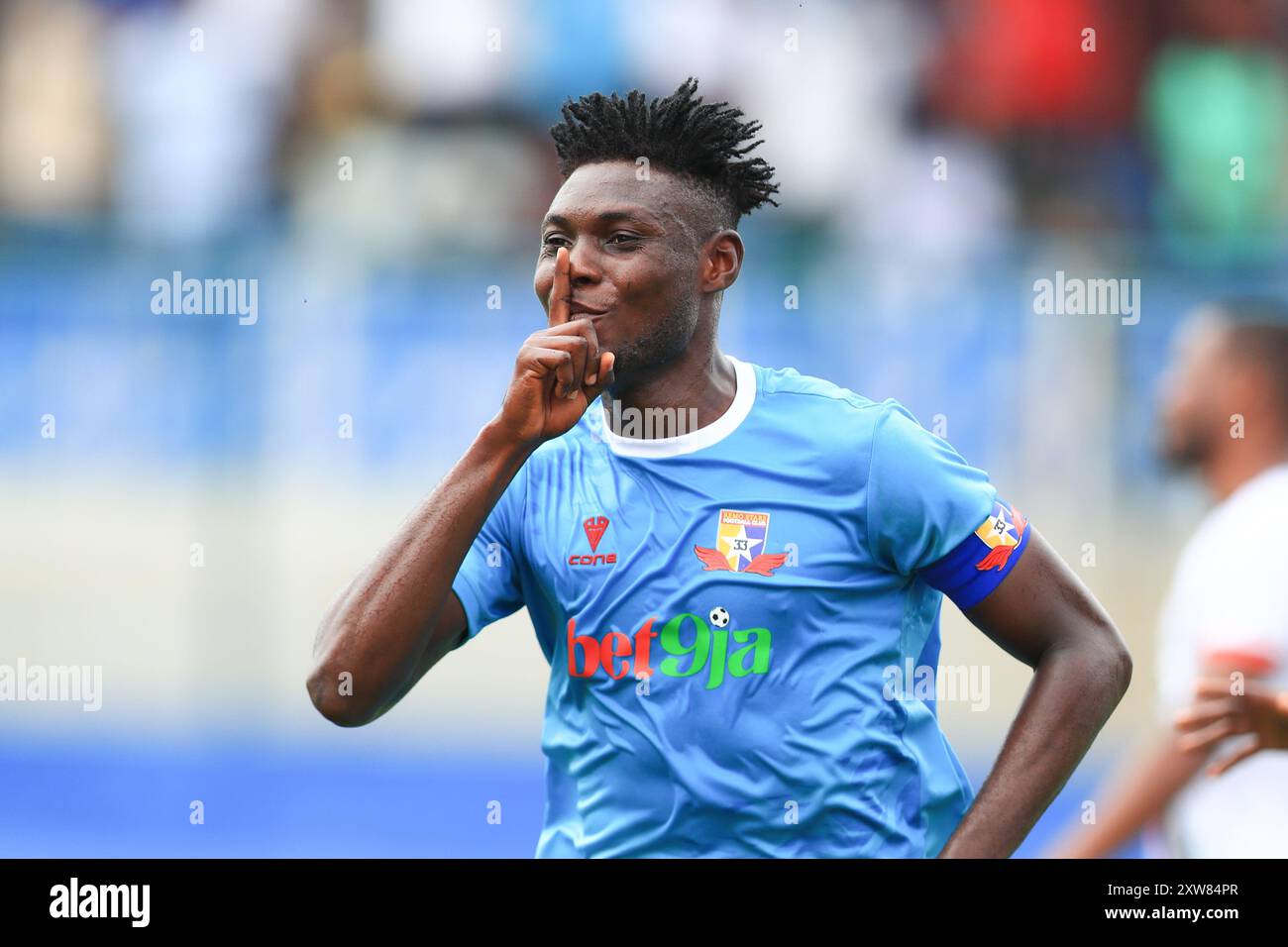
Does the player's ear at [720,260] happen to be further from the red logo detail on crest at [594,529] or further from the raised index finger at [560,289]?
the red logo detail on crest at [594,529]

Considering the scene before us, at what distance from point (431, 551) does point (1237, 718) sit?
2015 mm

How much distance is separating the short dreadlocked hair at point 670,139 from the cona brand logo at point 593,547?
2.19ft

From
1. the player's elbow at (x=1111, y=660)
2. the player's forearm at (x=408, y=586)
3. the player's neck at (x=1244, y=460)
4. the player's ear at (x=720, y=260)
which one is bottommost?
the player's elbow at (x=1111, y=660)

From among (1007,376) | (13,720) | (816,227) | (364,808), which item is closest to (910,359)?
(1007,376)

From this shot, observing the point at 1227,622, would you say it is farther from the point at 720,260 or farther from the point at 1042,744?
the point at 720,260

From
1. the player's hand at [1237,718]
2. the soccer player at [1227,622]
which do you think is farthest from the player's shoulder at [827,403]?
the soccer player at [1227,622]

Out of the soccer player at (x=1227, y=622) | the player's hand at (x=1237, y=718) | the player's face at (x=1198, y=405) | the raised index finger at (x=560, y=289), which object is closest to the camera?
the raised index finger at (x=560, y=289)

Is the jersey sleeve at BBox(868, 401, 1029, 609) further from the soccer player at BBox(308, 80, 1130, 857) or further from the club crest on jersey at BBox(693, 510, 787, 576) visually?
the club crest on jersey at BBox(693, 510, 787, 576)

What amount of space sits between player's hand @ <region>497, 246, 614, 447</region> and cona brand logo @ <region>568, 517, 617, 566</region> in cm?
24

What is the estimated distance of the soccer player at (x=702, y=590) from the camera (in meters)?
3.18

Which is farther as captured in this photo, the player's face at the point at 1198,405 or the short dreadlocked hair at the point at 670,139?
the player's face at the point at 1198,405

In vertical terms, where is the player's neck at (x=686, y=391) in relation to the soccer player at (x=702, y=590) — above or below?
above

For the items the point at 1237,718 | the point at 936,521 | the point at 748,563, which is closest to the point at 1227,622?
the point at 1237,718

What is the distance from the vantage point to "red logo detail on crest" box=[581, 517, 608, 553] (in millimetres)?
3346
